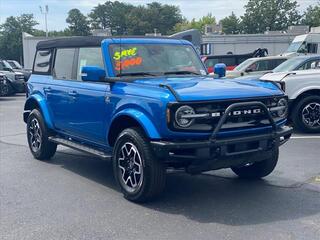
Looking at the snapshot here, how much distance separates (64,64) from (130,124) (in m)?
2.22

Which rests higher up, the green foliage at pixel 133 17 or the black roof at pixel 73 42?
the green foliage at pixel 133 17

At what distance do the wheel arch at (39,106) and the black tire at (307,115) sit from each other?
512cm

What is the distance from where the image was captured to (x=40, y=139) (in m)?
7.98

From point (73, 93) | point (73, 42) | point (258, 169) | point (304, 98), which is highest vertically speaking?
point (73, 42)

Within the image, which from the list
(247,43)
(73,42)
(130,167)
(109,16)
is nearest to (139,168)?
(130,167)

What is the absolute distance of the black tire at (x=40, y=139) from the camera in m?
7.84

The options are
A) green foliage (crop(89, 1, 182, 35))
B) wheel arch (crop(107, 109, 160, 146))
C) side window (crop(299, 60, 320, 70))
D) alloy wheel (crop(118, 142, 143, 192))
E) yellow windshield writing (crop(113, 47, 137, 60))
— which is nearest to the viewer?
wheel arch (crop(107, 109, 160, 146))

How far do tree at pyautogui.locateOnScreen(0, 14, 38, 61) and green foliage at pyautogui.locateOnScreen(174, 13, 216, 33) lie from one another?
101 feet

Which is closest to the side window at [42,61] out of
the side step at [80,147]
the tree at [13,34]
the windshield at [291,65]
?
the side step at [80,147]

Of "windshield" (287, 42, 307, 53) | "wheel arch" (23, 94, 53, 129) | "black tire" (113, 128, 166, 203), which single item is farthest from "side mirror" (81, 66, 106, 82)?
"windshield" (287, 42, 307, 53)

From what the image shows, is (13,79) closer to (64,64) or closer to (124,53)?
(64,64)

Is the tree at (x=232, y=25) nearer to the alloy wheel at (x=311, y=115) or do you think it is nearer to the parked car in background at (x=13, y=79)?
the parked car in background at (x=13, y=79)

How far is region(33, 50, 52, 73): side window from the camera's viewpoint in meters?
8.05

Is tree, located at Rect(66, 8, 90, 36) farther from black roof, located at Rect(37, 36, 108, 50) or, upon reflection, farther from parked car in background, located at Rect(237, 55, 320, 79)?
black roof, located at Rect(37, 36, 108, 50)
